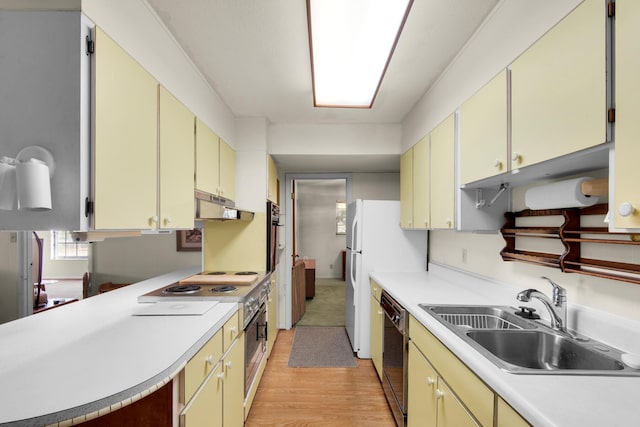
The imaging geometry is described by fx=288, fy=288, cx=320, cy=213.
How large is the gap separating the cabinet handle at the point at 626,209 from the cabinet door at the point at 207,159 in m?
2.16

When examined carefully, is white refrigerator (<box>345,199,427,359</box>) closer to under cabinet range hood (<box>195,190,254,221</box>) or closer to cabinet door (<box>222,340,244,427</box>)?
under cabinet range hood (<box>195,190,254,221</box>)

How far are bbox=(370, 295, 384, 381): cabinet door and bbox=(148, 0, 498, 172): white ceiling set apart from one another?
189cm

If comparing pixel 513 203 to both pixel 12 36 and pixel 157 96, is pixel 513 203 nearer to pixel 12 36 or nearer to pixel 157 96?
pixel 157 96

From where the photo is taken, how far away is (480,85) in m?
1.64

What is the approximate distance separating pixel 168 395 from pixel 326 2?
1.79 metres

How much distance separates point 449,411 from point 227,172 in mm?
2417

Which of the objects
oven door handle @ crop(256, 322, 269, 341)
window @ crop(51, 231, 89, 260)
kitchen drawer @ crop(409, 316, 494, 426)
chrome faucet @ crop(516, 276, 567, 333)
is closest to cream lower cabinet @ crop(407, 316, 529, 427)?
kitchen drawer @ crop(409, 316, 494, 426)

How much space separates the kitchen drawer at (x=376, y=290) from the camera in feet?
8.48

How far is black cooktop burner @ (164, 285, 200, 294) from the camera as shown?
1.95 m

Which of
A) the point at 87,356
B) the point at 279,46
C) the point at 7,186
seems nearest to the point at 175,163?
the point at 7,186

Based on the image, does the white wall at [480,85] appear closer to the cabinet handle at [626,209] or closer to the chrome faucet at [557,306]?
the chrome faucet at [557,306]

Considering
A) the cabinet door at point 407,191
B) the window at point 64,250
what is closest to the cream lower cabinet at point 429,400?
the cabinet door at point 407,191

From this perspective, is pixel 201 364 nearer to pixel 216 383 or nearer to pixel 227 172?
pixel 216 383

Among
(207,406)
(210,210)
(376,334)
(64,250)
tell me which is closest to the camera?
(207,406)
